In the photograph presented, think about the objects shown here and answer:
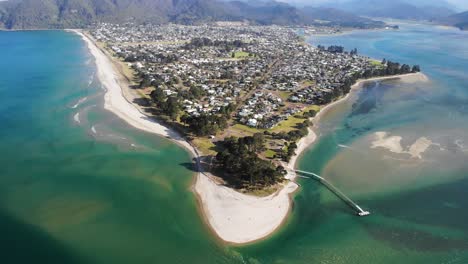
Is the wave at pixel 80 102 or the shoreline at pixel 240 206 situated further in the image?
the wave at pixel 80 102

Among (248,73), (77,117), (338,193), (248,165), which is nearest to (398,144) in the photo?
(338,193)

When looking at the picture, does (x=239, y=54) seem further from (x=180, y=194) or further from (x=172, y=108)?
(x=180, y=194)

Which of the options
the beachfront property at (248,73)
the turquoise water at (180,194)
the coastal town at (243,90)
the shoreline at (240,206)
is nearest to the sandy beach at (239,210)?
the shoreline at (240,206)

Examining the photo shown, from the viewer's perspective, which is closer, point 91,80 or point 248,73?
point 91,80

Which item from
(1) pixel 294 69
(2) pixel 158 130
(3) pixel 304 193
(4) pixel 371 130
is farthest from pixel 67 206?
(1) pixel 294 69

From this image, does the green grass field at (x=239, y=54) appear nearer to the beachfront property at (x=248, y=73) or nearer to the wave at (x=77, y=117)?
the beachfront property at (x=248, y=73)

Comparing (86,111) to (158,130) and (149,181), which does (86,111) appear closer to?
(158,130)

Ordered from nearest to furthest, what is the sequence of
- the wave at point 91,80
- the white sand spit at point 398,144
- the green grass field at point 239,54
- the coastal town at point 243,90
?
the coastal town at point 243,90 < the white sand spit at point 398,144 < the wave at point 91,80 < the green grass field at point 239,54

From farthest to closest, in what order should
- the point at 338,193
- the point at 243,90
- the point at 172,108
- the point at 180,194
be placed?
the point at 243,90 → the point at 172,108 → the point at 338,193 → the point at 180,194
